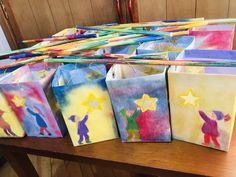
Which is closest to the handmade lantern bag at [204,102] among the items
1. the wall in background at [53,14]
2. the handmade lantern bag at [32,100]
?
the handmade lantern bag at [32,100]

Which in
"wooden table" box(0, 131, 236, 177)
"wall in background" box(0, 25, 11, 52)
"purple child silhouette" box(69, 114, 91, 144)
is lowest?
"wooden table" box(0, 131, 236, 177)

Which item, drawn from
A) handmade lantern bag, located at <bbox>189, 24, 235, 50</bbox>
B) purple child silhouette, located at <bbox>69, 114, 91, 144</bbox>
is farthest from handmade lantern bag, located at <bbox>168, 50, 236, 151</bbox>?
purple child silhouette, located at <bbox>69, 114, 91, 144</bbox>

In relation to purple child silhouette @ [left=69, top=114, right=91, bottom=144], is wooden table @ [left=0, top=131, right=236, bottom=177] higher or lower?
lower

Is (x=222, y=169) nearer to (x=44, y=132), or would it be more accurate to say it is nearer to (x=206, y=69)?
(x=206, y=69)

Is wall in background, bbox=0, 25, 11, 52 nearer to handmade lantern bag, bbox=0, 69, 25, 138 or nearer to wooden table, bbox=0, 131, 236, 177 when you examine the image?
handmade lantern bag, bbox=0, 69, 25, 138

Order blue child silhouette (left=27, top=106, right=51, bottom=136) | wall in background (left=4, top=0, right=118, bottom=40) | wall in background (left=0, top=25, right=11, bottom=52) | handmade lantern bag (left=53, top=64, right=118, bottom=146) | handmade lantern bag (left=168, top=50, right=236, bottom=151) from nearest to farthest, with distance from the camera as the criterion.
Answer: handmade lantern bag (left=168, top=50, right=236, bottom=151), handmade lantern bag (left=53, top=64, right=118, bottom=146), blue child silhouette (left=27, top=106, right=51, bottom=136), wall in background (left=4, top=0, right=118, bottom=40), wall in background (left=0, top=25, right=11, bottom=52)

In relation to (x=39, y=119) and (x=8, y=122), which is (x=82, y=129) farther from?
(x=8, y=122)

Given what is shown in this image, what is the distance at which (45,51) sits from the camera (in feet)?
2.48

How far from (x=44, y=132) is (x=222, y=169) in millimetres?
609

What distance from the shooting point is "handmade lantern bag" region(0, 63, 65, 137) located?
2.19 feet

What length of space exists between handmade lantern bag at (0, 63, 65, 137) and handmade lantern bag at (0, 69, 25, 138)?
17 millimetres

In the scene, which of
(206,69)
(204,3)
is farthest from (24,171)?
(204,3)

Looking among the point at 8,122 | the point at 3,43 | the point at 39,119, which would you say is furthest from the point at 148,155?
the point at 3,43

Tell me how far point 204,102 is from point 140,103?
0.57 ft
